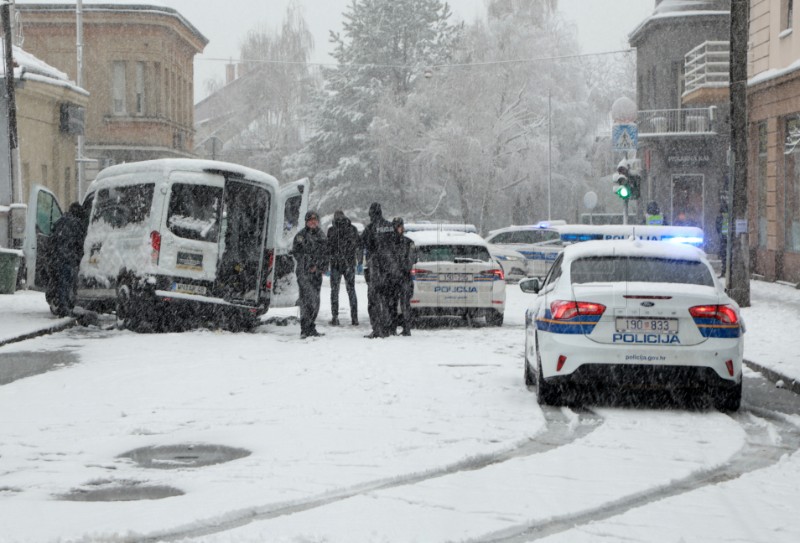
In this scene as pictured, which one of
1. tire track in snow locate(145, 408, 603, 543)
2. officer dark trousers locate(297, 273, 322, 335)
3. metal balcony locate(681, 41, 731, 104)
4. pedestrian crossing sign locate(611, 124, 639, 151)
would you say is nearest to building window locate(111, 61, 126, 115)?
metal balcony locate(681, 41, 731, 104)

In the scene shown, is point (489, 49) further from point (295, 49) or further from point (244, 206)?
point (244, 206)

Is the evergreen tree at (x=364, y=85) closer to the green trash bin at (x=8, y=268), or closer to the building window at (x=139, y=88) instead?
the building window at (x=139, y=88)

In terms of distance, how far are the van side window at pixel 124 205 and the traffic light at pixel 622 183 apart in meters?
11.3

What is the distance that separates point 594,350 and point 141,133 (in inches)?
1659

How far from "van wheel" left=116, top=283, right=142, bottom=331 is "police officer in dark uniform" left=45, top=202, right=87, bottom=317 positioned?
1898 millimetres

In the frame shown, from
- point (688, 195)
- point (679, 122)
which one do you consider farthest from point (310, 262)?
point (688, 195)

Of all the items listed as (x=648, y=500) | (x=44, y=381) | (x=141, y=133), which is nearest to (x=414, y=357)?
(x=44, y=381)

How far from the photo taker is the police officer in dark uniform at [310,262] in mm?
18141

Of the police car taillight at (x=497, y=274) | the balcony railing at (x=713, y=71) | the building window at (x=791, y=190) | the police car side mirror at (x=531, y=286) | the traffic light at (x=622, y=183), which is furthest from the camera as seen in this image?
the balcony railing at (x=713, y=71)

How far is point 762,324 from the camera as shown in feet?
63.8

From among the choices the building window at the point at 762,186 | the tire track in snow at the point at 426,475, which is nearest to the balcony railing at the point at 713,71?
the building window at the point at 762,186

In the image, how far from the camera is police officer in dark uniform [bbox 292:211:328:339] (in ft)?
59.5

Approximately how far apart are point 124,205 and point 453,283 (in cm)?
500

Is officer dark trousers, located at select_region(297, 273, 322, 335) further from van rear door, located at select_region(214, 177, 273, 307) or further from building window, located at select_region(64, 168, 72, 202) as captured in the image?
building window, located at select_region(64, 168, 72, 202)
